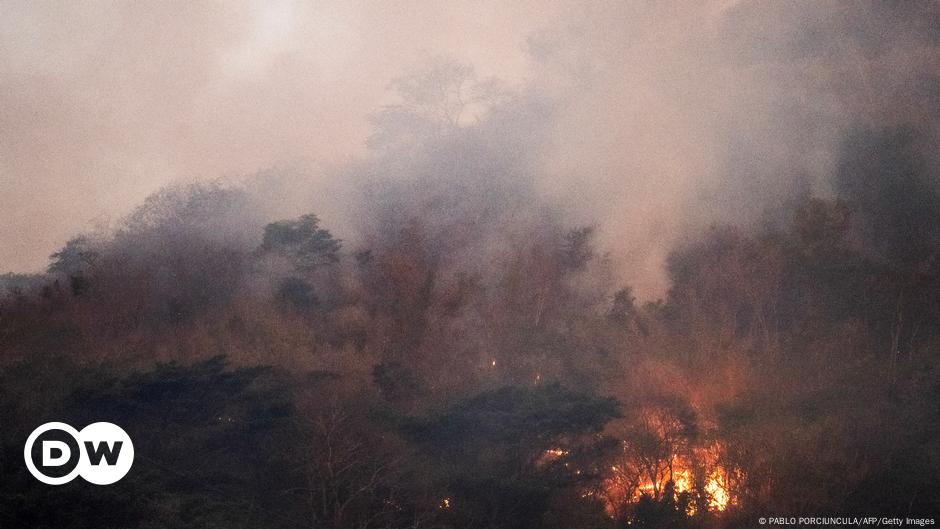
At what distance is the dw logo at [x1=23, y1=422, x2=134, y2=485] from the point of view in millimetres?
15750

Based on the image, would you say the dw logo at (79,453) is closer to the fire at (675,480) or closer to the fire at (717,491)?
the fire at (675,480)

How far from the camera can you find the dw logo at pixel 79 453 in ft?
51.7

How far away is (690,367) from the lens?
4306 centimetres

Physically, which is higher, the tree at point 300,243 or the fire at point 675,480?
the tree at point 300,243

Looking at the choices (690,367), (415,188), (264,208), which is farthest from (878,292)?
(264,208)

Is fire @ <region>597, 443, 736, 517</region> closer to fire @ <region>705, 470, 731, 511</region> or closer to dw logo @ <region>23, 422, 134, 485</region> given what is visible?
fire @ <region>705, 470, 731, 511</region>

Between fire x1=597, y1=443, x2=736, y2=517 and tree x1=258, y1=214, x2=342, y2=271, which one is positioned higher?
tree x1=258, y1=214, x2=342, y2=271

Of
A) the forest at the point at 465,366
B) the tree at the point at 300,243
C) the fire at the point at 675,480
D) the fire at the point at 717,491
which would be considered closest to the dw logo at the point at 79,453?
the forest at the point at 465,366

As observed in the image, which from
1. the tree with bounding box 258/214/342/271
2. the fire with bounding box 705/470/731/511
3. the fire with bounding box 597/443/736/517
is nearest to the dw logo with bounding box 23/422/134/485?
the fire with bounding box 597/443/736/517

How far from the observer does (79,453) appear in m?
17.1

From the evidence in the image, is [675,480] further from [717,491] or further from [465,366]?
[465,366]

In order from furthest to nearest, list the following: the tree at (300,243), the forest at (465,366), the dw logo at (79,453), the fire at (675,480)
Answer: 1. the tree at (300,243)
2. the fire at (675,480)
3. the forest at (465,366)
4. the dw logo at (79,453)

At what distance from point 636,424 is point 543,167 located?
30819 mm

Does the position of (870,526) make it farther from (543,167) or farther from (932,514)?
(543,167)
